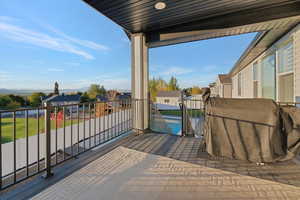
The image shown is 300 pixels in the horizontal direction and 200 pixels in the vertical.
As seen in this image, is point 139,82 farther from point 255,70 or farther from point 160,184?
point 255,70

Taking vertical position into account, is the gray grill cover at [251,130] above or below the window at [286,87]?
below

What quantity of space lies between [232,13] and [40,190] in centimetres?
415

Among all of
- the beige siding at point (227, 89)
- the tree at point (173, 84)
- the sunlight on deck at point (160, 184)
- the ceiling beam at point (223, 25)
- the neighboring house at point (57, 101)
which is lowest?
the sunlight on deck at point (160, 184)

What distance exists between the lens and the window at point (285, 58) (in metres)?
3.53

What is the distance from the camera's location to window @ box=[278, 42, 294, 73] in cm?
353

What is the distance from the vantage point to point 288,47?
3625 mm

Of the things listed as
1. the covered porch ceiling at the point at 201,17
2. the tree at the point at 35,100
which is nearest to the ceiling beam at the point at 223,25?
the covered porch ceiling at the point at 201,17

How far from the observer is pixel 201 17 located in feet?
10.5

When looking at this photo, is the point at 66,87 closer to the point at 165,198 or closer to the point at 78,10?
the point at 78,10

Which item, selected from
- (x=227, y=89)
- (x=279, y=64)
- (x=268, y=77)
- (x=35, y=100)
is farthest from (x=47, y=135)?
(x=227, y=89)

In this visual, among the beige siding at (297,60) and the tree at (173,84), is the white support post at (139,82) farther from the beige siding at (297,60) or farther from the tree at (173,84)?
the tree at (173,84)

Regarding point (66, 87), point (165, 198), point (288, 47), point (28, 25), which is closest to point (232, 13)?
point (288, 47)

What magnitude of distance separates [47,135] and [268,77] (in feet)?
19.1

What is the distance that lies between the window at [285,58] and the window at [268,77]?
0.44m
